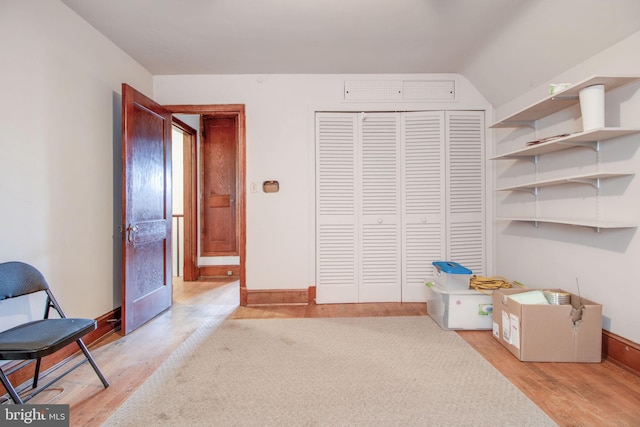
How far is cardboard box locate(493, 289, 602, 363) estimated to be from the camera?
Result: 6.80ft

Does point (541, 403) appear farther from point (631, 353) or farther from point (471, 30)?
point (471, 30)

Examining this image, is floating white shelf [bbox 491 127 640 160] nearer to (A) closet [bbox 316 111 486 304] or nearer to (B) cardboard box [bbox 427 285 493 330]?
(A) closet [bbox 316 111 486 304]

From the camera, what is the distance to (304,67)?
3.24 m

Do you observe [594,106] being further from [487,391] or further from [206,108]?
[206,108]

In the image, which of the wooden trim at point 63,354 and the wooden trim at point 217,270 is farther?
the wooden trim at point 217,270

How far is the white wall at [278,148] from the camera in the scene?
3.40 metres

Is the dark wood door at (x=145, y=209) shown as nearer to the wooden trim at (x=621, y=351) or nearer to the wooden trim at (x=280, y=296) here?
the wooden trim at (x=280, y=296)

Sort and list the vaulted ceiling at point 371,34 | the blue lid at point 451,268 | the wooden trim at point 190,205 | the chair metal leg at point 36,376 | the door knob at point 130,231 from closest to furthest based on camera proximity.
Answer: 1. the chair metal leg at point 36,376
2. the vaulted ceiling at point 371,34
3. the door knob at point 130,231
4. the blue lid at point 451,268
5. the wooden trim at point 190,205

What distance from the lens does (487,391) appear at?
1.77m

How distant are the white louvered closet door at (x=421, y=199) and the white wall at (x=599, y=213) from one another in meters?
0.72

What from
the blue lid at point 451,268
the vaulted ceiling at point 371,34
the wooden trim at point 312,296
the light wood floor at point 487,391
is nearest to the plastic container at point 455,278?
the blue lid at point 451,268

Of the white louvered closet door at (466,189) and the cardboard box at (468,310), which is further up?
the white louvered closet door at (466,189)

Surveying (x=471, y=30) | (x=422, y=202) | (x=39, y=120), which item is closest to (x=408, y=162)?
(x=422, y=202)

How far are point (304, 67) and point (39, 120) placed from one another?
2.19m
